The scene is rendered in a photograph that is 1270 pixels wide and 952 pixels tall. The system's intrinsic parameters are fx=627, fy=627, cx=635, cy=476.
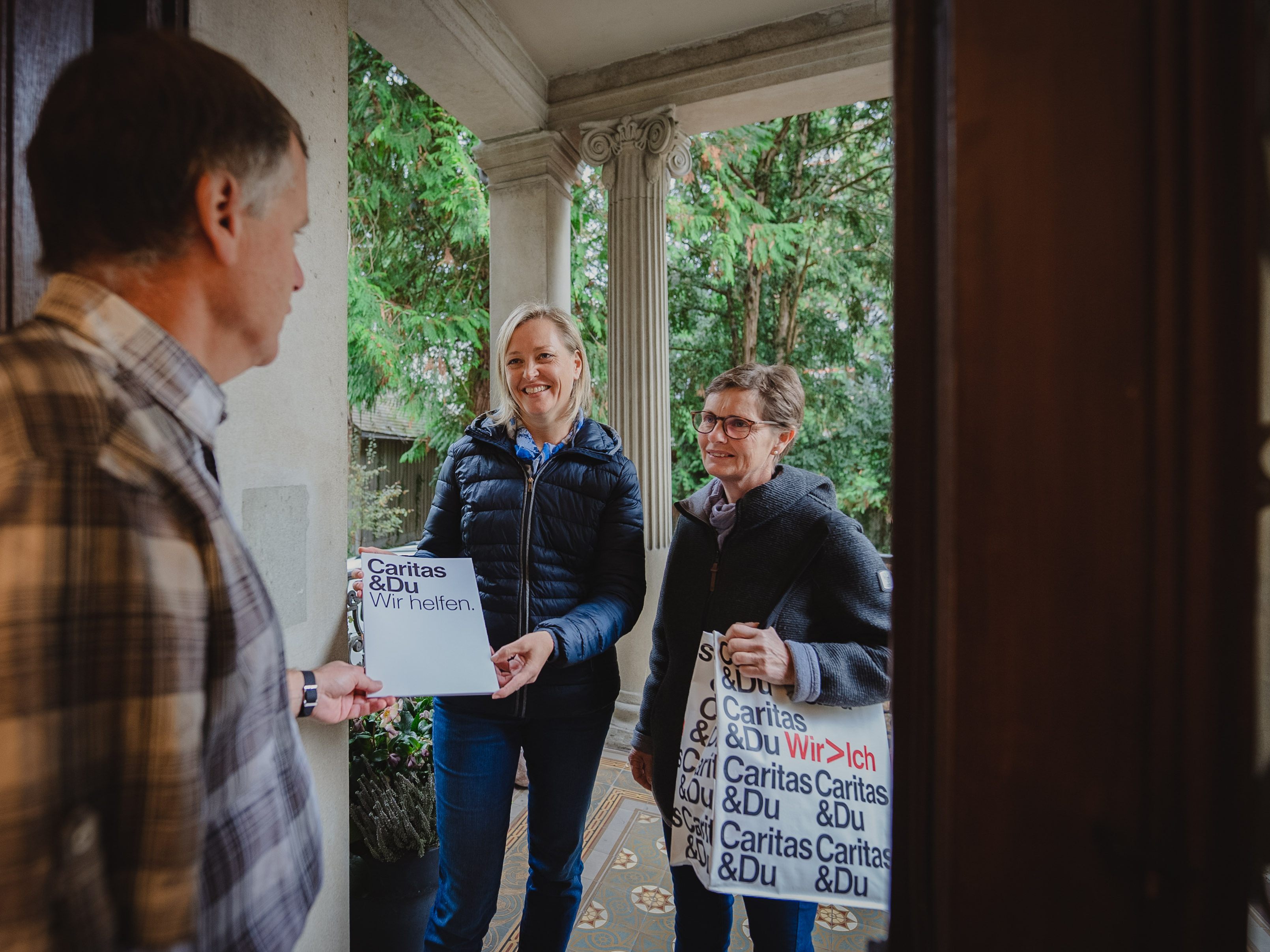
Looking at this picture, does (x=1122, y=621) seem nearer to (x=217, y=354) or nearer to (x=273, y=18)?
(x=217, y=354)

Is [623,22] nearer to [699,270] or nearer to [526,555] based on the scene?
[526,555]

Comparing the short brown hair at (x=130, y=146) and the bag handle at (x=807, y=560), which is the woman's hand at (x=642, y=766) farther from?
the short brown hair at (x=130, y=146)

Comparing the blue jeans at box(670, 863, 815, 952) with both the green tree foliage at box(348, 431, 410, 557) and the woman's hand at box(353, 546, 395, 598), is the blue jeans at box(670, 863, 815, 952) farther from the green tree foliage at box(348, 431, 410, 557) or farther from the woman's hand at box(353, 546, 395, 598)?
the green tree foliage at box(348, 431, 410, 557)

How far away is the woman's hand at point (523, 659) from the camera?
1471mm

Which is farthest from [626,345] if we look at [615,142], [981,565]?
[981,565]

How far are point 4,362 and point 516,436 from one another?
1.26 metres

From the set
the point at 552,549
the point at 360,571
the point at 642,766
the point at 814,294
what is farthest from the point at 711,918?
the point at 814,294

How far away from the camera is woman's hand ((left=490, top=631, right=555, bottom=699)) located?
147 centimetres

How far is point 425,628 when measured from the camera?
1.48 m

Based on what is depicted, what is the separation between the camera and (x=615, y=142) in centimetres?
376

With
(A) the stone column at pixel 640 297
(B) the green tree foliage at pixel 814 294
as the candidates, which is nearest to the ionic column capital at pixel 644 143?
(A) the stone column at pixel 640 297

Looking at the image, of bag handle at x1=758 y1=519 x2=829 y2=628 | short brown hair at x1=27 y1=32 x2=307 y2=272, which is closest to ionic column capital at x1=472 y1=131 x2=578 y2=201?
bag handle at x1=758 y1=519 x2=829 y2=628

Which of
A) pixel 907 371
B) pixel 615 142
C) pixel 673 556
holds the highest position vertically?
pixel 615 142

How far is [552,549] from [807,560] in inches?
26.3
